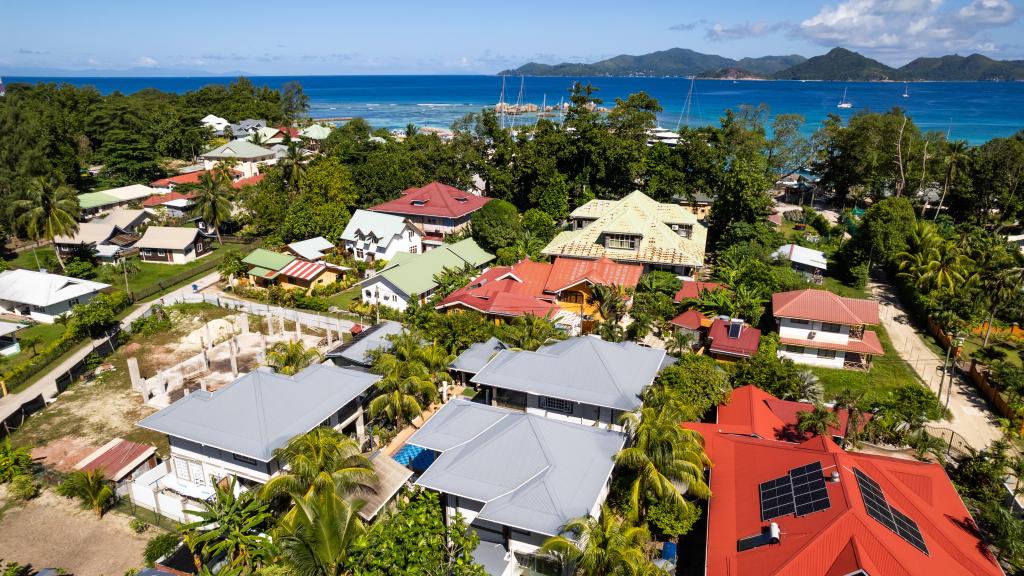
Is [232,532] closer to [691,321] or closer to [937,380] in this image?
[691,321]

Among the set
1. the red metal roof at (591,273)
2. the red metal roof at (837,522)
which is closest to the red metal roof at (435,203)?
the red metal roof at (591,273)

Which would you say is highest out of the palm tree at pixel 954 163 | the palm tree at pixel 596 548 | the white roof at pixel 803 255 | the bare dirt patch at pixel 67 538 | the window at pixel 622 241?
the palm tree at pixel 954 163

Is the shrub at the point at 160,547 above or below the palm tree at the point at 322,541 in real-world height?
below

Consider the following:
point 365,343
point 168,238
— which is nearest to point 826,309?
point 365,343

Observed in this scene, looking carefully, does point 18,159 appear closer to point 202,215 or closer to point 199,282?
point 202,215

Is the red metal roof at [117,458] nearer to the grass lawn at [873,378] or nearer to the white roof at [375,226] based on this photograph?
the white roof at [375,226]

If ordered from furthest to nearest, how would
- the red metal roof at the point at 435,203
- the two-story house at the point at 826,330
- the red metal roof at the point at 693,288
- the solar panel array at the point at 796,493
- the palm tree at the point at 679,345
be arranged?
the red metal roof at the point at 435,203 → the red metal roof at the point at 693,288 → the two-story house at the point at 826,330 → the palm tree at the point at 679,345 → the solar panel array at the point at 796,493
